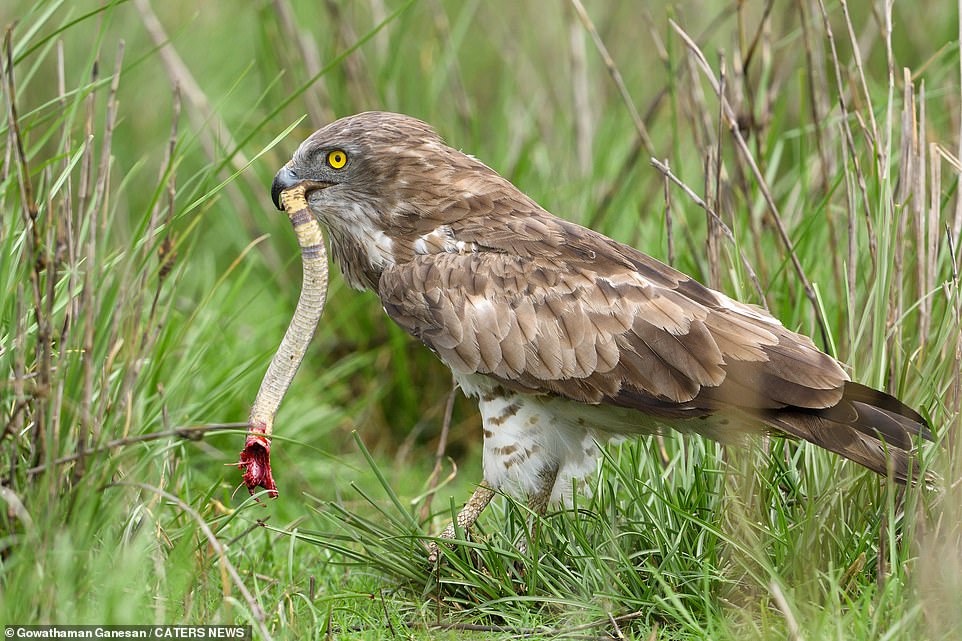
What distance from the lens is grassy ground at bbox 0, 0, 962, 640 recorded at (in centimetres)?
305

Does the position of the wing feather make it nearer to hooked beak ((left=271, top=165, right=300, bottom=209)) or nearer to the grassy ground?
the grassy ground

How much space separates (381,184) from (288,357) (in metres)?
0.80

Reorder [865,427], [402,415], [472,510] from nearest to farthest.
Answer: [865,427], [472,510], [402,415]

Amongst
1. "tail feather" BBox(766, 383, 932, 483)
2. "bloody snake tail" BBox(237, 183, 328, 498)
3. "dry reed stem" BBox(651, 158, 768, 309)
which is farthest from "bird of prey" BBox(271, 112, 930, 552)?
"bloody snake tail" BBox(237, 183, 328, 498)

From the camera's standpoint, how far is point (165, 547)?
3391 mm

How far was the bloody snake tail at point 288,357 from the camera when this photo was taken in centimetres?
346

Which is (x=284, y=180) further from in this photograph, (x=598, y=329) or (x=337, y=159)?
(x=598, y=329)

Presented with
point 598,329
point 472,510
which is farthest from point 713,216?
point 472,510

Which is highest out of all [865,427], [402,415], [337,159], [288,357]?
[337,159]

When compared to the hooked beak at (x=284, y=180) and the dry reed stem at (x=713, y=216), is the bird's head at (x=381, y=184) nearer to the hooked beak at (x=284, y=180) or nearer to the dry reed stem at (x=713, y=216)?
the hooked beak at (x=284, y=180)

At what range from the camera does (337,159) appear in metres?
4.09

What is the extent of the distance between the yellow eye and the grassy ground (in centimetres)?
31

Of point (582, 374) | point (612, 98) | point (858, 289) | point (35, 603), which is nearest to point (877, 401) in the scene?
point (582, 374)

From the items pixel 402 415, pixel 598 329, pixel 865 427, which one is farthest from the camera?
pixel 402 415
